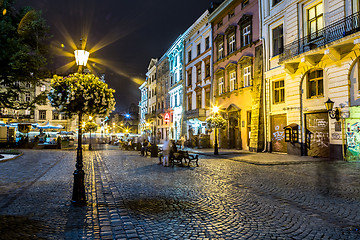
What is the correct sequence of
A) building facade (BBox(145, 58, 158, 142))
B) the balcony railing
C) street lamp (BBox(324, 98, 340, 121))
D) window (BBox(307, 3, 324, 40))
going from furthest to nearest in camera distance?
building facade (BBox(145, 58, 158, 142))
window (BBox(307, 3, 324, 40))
street lamp (BBox(324, 98, 340, 121))
the balcony railing

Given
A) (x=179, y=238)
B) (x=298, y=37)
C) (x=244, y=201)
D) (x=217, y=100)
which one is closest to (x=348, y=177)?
(x=244, y=201)


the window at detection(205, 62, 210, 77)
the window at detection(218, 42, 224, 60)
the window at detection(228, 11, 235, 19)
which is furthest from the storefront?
the window at detection(205, 62, 210, 77)

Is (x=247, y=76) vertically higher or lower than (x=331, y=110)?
higher

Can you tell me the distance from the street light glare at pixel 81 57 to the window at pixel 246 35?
63.4ft

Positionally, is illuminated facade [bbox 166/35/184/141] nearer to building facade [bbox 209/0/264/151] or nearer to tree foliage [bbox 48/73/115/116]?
building facade [bbox 209/0/264/151]

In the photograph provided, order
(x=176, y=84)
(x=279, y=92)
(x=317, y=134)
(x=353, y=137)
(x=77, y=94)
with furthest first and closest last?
(x=176, y=84) < (x=279, y=92) < (x=317, y=134) < (x=353, y=137) < (x=77, y=94)

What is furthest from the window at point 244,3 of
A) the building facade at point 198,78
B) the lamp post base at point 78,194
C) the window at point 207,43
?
the lamp post base at point 78,194

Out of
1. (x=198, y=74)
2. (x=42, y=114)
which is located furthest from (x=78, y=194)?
(x=42, y=114)

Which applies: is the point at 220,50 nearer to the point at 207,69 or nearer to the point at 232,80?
the point at 207,69

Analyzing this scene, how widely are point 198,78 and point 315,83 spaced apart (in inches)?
721

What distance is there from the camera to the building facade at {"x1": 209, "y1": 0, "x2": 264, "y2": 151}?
2208cm

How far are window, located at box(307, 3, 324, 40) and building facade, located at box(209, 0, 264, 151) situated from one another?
5059 millimetres

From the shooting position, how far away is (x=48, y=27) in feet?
54.7

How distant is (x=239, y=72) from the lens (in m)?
25.1
